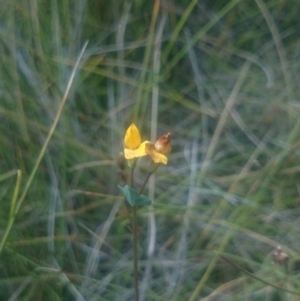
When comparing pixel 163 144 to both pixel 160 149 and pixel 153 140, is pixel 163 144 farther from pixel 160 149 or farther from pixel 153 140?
pixel 153 140

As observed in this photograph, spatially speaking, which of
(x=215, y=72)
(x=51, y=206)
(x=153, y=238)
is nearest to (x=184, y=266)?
(x=153, y=238)

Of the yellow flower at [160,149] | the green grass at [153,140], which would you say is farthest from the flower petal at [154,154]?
the green grass at [153,140]

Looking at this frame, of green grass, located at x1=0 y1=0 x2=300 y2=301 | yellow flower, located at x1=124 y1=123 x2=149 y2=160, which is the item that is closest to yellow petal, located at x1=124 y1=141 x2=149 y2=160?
yellow flower, located at x1=124 y1=123 x2=149 y2=160

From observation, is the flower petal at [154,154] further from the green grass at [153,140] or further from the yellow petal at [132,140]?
the green grass at [153,140]

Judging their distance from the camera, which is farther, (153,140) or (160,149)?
(153,140)

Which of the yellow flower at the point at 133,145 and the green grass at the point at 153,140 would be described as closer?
the yellow flower at the point at 133,145

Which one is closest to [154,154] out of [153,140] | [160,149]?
[160,149]
